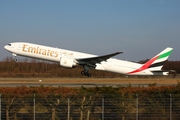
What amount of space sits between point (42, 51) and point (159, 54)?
14852 millimetres

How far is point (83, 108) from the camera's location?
13492 mm

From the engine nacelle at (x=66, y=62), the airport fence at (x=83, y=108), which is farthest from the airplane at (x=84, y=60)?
the airport fence at (x=83, y=108)

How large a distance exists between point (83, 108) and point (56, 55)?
23.3 metres

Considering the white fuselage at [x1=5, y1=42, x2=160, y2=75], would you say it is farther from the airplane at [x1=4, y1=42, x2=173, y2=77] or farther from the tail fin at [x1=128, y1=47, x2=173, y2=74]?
the tail fin at [x1=128, y1=47, x2=173, y2=74]

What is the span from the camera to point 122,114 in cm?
1366

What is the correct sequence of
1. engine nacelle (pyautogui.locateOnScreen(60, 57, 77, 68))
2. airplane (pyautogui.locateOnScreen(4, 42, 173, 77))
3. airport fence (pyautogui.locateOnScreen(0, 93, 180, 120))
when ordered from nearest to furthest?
airport fence (pyautogui.locateOnScreen(0, 93, 180, 120)), engine nacelle (pyautogui.locateOnScreen(60, 57, 77, 68)), airplane (pyautogui.locateOnScreen(4, 42, 173, 77))

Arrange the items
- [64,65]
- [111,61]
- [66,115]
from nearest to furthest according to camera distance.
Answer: [66,115]
[64,65]
[111,61]

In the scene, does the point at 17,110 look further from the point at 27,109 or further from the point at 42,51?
the point at 42,51

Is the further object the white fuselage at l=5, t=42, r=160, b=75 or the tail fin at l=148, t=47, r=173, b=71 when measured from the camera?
the tail fin at l=148, t=47, r=173, b=71

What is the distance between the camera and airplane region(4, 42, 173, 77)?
36281 millimetres

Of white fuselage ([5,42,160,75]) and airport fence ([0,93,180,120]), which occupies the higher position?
white fuselage ([5,42,160,75])

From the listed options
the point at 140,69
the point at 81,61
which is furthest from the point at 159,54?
the point at 81,61

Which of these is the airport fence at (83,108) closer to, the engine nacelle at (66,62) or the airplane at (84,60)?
the engine nacelle at (66,62)

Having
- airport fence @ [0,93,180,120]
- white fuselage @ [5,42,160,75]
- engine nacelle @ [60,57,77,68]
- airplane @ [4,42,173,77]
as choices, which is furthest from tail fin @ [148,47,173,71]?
airport fence @ [0,93,180,120]
